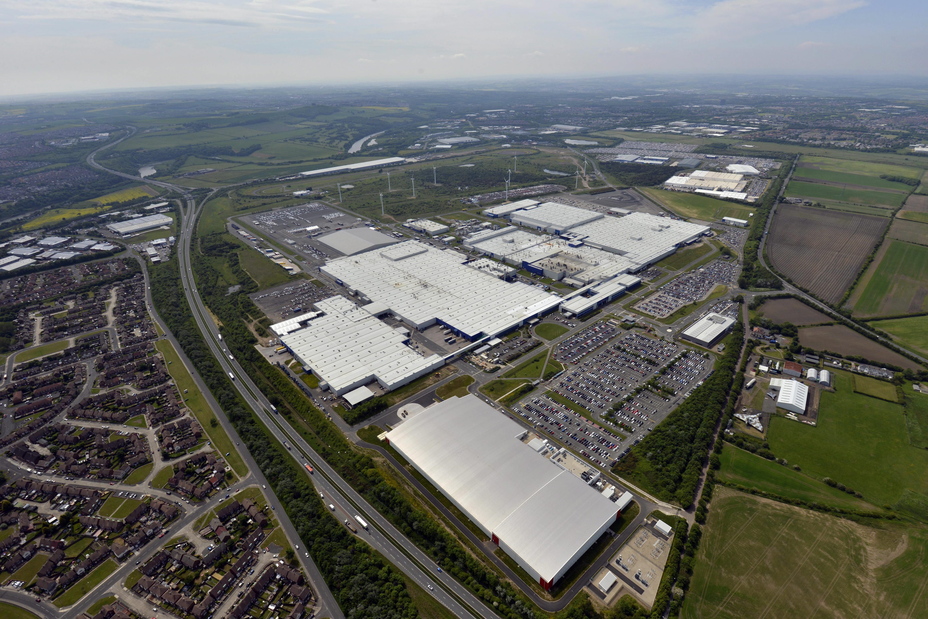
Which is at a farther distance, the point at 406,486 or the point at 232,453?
the point at 232,453

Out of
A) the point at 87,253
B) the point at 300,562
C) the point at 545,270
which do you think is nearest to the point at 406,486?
the point at 300,562

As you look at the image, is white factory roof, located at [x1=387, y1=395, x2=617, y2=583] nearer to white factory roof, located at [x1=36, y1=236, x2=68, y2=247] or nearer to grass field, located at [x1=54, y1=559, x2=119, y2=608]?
grass field, located at [x1=54, y1=559, x2=119, y2=608]

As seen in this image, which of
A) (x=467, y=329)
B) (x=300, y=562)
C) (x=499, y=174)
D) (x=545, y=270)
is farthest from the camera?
(x=499, y=174)

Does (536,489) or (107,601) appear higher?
(536,489)

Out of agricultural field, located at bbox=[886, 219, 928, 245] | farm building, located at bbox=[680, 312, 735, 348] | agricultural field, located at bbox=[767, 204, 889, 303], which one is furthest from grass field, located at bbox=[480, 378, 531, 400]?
agricultural field, located at bbox=[886, 219, 928, 245]

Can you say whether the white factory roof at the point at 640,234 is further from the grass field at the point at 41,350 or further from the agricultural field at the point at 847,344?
the grass field at the point at 41,350

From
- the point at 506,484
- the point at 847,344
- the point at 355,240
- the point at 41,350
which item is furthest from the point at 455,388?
the point at 41,350

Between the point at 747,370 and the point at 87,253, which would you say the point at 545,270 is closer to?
the point at 747,370
